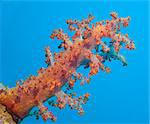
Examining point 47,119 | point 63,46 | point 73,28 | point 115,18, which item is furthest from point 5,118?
point 115,18

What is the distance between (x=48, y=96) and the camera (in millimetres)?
6484

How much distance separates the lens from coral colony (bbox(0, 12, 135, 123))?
20.6 feet

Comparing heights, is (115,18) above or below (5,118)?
above

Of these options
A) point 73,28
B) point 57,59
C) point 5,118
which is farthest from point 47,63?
point 5,118

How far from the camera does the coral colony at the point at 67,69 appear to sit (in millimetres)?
6285

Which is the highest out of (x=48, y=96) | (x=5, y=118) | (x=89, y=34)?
(x=89, y=34)

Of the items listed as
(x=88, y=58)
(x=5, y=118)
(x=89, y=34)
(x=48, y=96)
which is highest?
(x=89, y=34)

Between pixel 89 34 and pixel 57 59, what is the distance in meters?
0.77

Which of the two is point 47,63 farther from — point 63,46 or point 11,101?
point 11,101

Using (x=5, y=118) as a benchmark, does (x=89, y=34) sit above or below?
above

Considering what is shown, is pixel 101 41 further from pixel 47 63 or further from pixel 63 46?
pixel 47 63

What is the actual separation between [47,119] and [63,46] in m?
1.42

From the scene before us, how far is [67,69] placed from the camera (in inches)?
249

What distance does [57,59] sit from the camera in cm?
645
